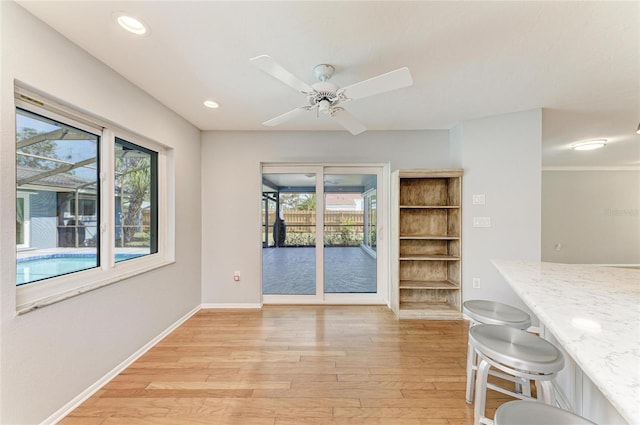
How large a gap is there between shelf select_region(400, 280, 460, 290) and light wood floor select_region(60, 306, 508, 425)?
422 millimetres

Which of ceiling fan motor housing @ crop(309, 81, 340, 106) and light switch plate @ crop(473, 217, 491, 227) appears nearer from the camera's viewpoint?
ceiling fan motor housing @ crop(309, 81, 340, 106)

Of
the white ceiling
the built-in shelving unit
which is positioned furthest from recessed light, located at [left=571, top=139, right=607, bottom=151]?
the built-in shelving unit

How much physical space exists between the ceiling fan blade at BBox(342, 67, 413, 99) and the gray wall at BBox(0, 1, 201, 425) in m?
1.83

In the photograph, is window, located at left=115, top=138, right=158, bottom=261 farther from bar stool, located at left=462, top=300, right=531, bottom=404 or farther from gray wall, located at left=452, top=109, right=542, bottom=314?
gray wall, located at left=452, top=109, right=542, bottom=314

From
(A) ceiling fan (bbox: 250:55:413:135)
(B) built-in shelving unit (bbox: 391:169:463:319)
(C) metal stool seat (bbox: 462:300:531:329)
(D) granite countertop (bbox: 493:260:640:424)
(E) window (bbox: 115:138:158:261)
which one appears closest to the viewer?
(D) granite countertop (bbox: 493:260:640:424)

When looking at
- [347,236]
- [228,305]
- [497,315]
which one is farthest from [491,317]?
[228,305]

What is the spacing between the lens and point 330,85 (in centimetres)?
181

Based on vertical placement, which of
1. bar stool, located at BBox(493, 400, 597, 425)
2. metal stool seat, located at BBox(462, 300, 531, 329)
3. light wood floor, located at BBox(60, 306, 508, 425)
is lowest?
light wood floor, located at BBox(60, 306, 508, 425)

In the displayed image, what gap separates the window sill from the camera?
1517 millimetres

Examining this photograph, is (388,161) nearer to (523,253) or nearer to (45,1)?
(523,253)

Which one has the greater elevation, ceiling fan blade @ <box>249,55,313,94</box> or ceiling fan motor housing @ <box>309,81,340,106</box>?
ceiling fan motor housing @ <box>309,81,340,106</box>

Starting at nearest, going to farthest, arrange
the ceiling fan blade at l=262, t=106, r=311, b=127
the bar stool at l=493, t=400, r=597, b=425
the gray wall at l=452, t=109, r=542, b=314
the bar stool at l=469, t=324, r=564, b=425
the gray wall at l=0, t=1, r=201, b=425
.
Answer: the bar stool at l=493, t=400, r=597, b=425
the bar stool at l=469, t=324, r=564, b=425
the gray wall at l=0, t=1, r=201, b=425
the ceiling fan blade at l=262, t=106, r=311, b=127
the gray wall at l=452, t=109, r=542, b=314

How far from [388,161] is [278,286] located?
7.85 feet

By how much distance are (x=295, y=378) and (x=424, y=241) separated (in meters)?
2.38
